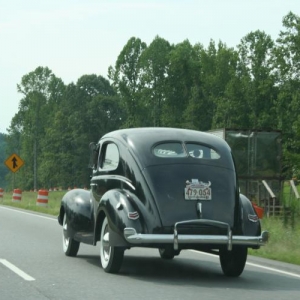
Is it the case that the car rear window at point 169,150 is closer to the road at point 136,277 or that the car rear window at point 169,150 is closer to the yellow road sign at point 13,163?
the road at point 136,277

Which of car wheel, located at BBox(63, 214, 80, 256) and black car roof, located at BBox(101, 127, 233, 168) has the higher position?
black car roof, located at BBox(101, 127, 233, 168)

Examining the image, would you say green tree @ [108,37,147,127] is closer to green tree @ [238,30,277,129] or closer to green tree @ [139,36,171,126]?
green tree @ [139,36,171,126]

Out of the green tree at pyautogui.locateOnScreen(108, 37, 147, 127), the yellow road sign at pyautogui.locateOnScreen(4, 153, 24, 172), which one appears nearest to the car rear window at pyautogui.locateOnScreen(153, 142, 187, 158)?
the yellow road sign at pyautogui.locateOnScreen(4, 153, 24, 172)

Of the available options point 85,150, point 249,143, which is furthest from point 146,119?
point 249,143

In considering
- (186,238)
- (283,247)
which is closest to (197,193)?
(186,238)

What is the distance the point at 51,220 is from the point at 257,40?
2828 inches

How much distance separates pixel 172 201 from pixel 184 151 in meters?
1.05

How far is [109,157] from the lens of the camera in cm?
1404

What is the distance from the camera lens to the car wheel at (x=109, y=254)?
12.6 meters

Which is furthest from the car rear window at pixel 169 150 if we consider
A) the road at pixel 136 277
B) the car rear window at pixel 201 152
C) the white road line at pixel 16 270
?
the white road line at pixel 16 270

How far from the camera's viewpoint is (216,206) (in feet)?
40.4

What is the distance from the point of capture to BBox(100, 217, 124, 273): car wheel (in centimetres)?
1261

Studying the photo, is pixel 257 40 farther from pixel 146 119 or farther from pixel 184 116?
pixel 146 119

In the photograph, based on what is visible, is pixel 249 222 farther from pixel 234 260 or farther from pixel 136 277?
pixel 136 277
